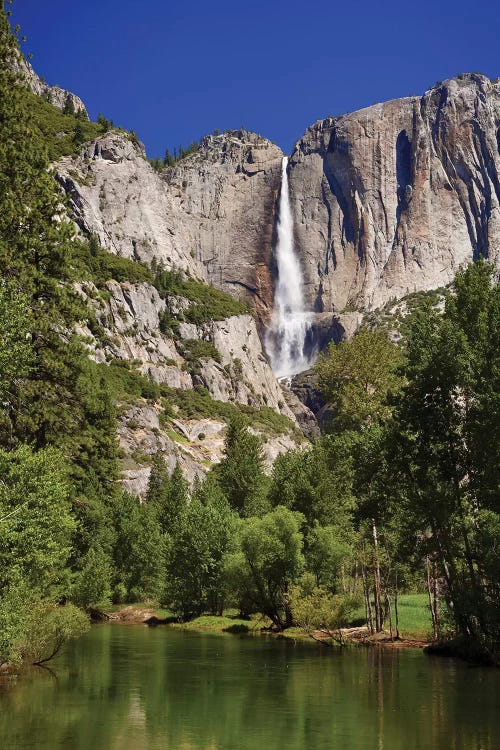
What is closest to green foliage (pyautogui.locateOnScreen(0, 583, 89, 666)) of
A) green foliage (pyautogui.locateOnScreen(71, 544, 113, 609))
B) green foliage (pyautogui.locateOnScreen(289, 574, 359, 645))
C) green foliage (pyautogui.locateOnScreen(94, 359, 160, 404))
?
green foliage (pyautogui.locateOnScreen(289, 574, 359, 645))

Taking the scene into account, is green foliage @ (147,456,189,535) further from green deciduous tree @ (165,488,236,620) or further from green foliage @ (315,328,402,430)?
green foliage @ (315,328,402,430)

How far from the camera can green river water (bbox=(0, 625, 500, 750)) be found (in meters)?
21.8

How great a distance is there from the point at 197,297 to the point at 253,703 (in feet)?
535

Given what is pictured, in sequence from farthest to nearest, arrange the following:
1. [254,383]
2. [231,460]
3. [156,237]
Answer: [156,237] → [254,383] → [231,460]

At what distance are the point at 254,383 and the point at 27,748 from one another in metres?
161

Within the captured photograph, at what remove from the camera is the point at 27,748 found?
800 inches

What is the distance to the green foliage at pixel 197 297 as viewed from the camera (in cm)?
→ 17862

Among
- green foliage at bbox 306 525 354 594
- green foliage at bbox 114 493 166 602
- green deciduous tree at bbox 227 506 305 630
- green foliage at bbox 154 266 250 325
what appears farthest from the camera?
green foliage at bbox 154 266 250 325

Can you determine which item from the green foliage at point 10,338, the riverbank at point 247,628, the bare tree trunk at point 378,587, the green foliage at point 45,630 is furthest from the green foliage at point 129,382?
the green foliage at point 10,338

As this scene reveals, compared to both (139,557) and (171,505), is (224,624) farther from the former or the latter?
(171,505)

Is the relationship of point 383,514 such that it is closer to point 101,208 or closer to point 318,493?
point 318,493

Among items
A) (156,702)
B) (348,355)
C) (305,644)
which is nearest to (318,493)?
(348,355)

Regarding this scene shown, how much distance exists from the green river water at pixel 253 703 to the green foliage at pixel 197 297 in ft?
455

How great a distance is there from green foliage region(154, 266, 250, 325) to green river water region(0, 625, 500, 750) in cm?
13879
